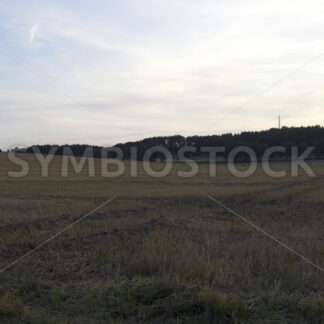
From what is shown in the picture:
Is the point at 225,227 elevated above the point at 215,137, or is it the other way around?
the point at 215,137

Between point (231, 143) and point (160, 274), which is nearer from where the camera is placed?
point (160, 274)

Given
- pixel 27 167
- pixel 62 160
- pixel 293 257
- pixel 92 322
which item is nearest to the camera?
pixel 92 322

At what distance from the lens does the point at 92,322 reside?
5590 millimetres

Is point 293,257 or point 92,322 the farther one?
point 293,257

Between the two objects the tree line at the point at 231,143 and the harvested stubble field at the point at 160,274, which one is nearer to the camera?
the harvested stubble field at the point at 160,274

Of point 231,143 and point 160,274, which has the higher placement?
point 231,143

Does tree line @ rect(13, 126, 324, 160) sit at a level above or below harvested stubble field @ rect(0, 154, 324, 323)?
above

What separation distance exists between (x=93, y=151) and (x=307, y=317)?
65417 millimetres

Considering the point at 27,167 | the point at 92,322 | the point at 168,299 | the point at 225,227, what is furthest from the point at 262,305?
the point at 27,167

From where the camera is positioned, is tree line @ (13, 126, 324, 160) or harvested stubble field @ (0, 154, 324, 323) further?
tree line @ (13, 126, 324, 160)

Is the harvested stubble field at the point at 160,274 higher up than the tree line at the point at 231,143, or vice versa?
the tree line at the point at 231,143

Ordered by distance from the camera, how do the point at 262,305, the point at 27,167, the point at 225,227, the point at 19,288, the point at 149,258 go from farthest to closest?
the point at 27,167
the point at 225,227
the point at 149,258
the point at 19,288
the point at 262,305

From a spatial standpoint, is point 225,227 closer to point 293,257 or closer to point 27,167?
point 293,257

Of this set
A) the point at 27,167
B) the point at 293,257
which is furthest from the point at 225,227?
the point at 27,167
